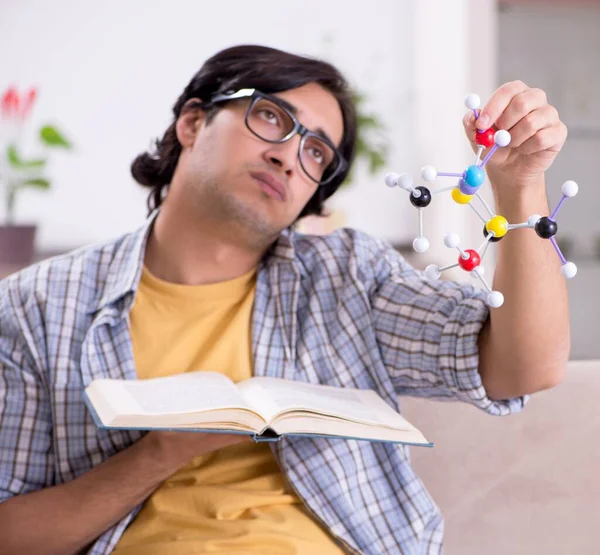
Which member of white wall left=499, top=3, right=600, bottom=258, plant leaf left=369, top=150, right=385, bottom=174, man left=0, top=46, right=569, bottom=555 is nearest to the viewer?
man left=0, top=46, right=569, bottom=555

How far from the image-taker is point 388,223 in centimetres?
371

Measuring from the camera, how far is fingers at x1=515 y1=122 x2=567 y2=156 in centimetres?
96

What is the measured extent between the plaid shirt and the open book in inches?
4.5

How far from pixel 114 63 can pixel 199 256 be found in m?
2.17

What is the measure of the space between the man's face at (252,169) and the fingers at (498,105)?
0.56 meters

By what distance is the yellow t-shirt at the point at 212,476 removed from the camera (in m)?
1.20

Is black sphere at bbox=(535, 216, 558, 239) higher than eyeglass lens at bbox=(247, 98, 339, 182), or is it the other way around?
eyeglass lens at bbox=(247, 98, 339, 182)

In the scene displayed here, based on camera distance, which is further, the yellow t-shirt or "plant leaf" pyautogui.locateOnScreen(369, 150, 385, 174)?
"plant leaf" pyautogui.locateOnScreen(369, 150, 385, 174)

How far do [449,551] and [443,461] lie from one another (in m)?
0.14

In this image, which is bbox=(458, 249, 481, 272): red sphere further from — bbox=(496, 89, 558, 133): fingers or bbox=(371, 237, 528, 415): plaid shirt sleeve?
bbox=(371, 237, 528, 415): plaid shirt sleeve

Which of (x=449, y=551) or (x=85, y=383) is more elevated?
(x=85, y=383)

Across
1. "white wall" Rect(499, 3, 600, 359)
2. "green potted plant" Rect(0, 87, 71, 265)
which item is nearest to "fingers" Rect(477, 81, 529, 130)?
"green potted plant" Rect(0, 87, 71, 265)

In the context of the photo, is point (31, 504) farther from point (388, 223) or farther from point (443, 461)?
point (388, 223)

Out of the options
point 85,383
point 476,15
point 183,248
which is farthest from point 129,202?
point 85,383
